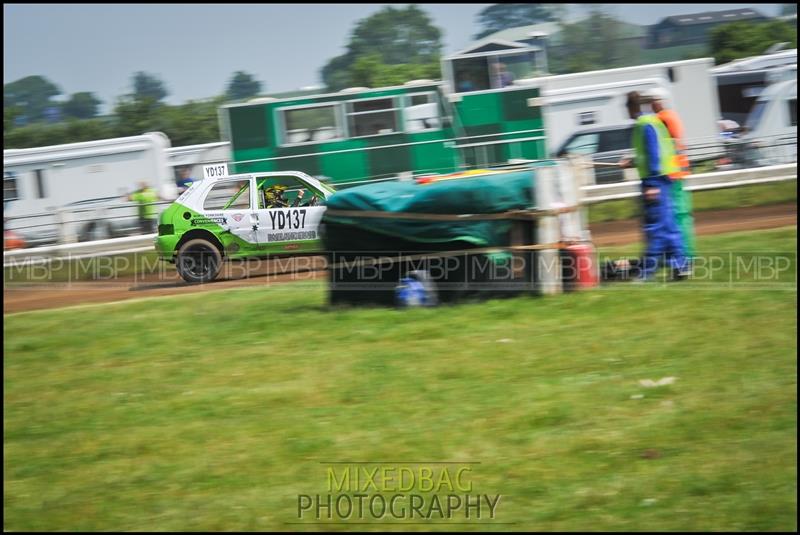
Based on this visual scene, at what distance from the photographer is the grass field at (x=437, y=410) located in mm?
5012

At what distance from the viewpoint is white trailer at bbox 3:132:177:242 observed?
2138 centimetres

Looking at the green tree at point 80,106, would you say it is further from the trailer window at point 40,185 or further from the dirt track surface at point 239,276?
the dirt track surface at point 239,276

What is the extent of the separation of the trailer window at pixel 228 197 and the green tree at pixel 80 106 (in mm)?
25255

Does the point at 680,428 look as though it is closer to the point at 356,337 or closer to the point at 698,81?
the point at 356,337

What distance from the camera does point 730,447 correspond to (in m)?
5.37

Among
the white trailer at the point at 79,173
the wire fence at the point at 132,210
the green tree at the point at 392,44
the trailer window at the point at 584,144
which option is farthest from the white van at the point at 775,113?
the green tree at the point at 392,44

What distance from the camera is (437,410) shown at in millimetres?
6062

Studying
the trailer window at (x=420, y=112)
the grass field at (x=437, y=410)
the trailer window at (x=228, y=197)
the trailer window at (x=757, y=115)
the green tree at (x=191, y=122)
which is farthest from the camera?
the green tree at (x=191, y=122)

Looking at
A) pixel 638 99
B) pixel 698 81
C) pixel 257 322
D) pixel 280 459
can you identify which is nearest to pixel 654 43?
pixel 698 81

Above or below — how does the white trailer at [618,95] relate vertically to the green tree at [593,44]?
below

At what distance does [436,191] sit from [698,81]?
14.5 m

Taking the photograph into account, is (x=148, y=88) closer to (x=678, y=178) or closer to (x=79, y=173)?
(x=79, y=173)

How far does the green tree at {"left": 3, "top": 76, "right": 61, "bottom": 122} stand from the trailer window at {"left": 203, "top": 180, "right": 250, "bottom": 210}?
35382 mm

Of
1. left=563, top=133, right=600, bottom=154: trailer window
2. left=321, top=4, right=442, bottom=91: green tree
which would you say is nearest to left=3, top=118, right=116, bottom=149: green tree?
left=321, top=4, right=442, bottom=91: green tree
